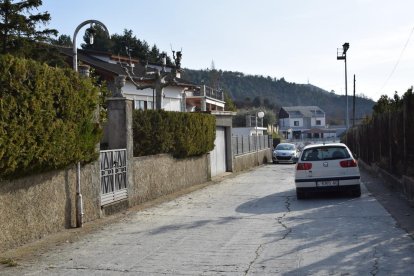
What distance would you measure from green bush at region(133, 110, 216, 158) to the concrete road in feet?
9.61

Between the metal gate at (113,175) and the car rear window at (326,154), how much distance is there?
498 centimetres

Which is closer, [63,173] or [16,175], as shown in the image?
[16,175]

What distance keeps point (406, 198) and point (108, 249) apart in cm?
855

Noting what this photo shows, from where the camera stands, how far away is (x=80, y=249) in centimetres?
848

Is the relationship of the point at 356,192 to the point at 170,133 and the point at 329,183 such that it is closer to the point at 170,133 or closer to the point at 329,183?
the point at 329,183

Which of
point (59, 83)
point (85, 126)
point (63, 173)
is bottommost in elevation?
point (63, 173)

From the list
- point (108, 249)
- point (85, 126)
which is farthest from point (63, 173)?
point (108, 249)

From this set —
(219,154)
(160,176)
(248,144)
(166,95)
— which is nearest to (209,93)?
(166,95)

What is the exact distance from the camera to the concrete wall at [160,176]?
14327mm

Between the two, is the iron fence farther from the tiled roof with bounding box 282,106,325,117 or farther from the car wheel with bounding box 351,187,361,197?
the tiled roof with bounding box 282,106,325,117

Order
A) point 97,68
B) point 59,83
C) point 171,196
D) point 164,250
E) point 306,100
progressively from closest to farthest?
1. point 164,250
2. point 59,83
3. point 171,196
4. point 97,68
5. point 306,100

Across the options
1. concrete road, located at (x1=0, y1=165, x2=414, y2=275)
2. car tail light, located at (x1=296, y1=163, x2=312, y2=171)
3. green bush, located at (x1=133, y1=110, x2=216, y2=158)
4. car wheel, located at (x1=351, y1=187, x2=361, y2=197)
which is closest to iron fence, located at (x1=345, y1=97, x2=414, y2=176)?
car wheel, located at (x1=351, y1=187, x2=361, y2=197)

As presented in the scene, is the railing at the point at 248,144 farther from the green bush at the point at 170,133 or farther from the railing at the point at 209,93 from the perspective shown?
the green bush at the point at 170,133

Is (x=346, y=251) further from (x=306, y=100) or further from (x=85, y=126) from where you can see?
A: (x=306, y=100)
